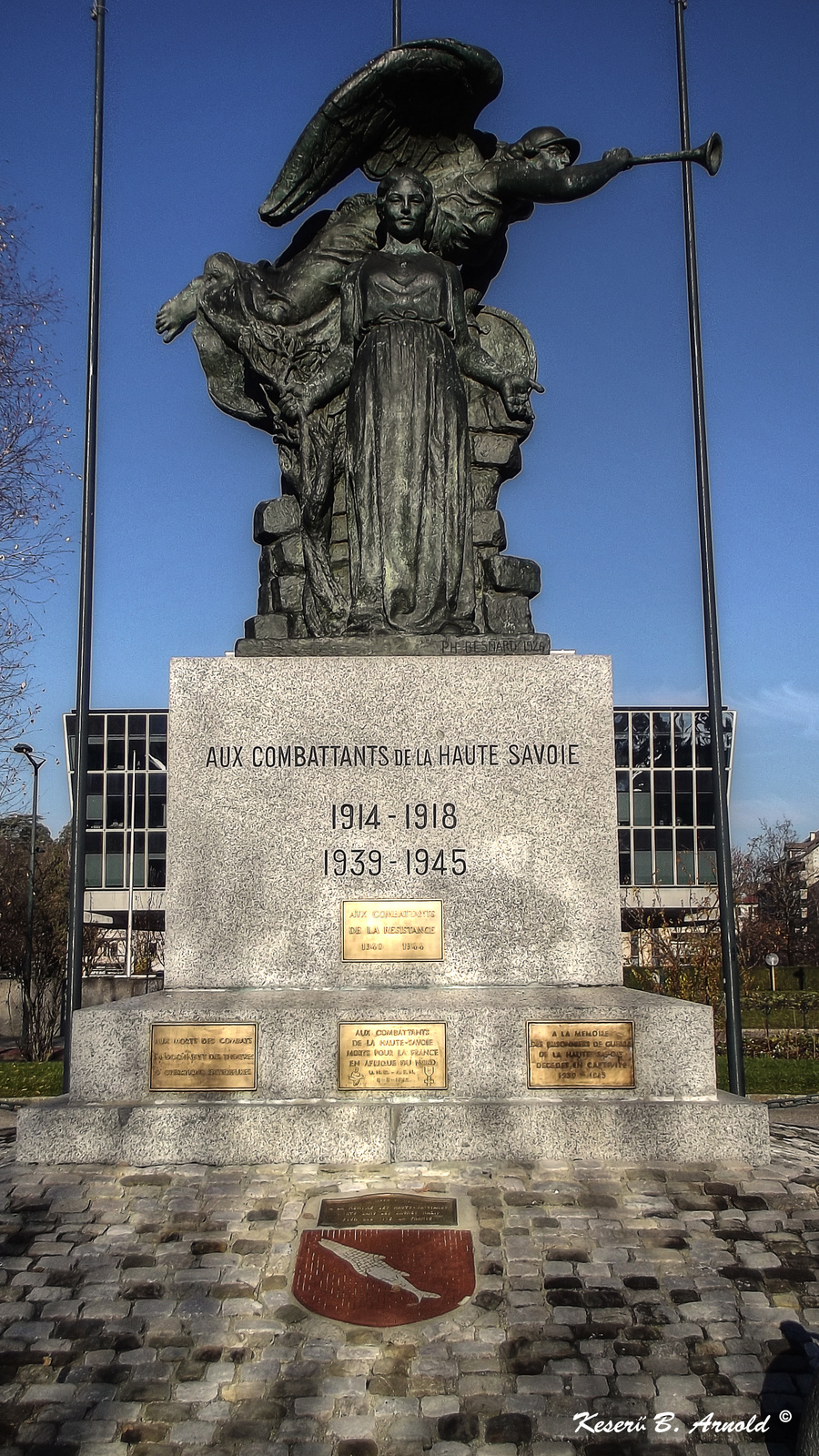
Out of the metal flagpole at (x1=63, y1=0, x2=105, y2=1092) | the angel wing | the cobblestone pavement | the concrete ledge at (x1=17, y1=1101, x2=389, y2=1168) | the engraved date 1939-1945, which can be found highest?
the angel wing

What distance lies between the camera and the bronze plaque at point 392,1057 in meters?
5.60

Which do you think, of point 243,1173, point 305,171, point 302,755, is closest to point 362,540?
point 302,755

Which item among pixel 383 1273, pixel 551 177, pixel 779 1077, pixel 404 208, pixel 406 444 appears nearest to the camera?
pixel 383 1273

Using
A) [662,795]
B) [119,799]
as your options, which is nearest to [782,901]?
[662,795]

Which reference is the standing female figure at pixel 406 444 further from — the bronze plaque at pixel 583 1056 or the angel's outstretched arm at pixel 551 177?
the bronze plaque at pixel 583 1056

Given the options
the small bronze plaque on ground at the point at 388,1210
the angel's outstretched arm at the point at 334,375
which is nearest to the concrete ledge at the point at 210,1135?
the small bronze plaque on ground at the point at 388,1210

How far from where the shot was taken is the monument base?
5.43 metres

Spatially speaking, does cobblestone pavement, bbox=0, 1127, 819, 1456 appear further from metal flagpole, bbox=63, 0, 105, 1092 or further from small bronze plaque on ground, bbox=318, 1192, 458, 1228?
metal flagpole, bbox=63, 0, 105, 1092

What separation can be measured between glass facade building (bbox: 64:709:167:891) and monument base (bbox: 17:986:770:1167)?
155 ft

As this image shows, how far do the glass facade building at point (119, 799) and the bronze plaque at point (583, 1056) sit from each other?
47690 mm

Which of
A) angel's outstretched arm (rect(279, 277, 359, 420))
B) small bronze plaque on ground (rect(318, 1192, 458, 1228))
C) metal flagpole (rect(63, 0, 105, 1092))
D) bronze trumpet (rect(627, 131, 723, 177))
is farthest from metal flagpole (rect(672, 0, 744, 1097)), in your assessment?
metal flagpole (rect(63, 0, 105, 1092))

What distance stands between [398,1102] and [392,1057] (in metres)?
0.21

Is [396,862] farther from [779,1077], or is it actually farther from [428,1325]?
[779,1077]

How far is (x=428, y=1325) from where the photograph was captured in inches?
161
